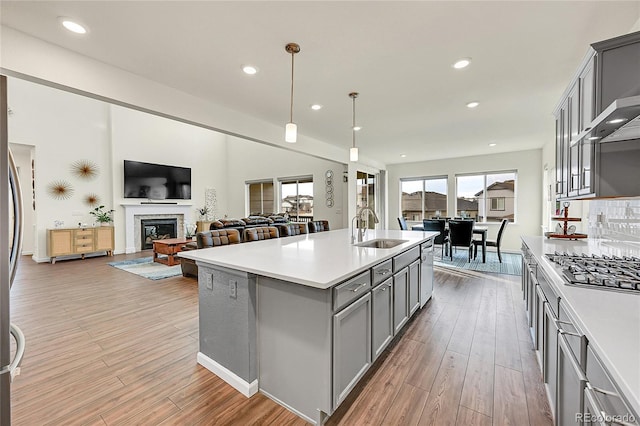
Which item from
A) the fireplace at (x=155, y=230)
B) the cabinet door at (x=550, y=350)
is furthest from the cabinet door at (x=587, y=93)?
the fireplace at (x=155, y=230)

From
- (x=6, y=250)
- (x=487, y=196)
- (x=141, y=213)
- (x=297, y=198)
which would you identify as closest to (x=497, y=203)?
(x=487, y=196)

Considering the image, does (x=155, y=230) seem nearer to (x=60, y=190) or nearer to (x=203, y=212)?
(x=203, y=212)

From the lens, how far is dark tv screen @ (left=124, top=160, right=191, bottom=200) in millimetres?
7480

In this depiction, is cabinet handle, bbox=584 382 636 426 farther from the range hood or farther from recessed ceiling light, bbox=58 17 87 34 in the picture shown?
recessed ceiling light, bbox=58 17 87 34

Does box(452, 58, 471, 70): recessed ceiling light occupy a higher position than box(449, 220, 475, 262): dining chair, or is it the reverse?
box(452, 58, 471, 70): recessed ceiling light

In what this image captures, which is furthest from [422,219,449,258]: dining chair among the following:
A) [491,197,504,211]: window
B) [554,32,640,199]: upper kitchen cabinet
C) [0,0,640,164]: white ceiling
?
[554,32,640,199]: upper kitchen cabinet

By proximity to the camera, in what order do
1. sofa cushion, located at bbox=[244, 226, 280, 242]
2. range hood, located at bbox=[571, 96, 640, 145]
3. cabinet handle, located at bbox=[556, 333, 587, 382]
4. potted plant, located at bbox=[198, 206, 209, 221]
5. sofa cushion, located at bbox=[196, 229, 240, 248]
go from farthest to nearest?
potted plant, located at bbox=[198, 206, 209, 221] < sofa cushion, located at bbox=[244, 226, 280, 242] < sofa cushion, located at bbox=[196, 229, 240, 248] < range hood, located at bbox=[571, 96, 640, 145] < cabinet handle, located at bbox=[556, 333, 587, 382]

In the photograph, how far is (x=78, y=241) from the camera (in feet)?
20.8

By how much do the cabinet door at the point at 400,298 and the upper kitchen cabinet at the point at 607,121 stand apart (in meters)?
1.40

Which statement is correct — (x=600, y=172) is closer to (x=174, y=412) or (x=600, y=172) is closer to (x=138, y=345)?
(x=174, y=412)

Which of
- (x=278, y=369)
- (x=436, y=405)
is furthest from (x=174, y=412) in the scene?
(x=436, y=405)

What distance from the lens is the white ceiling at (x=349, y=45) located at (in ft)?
6.39

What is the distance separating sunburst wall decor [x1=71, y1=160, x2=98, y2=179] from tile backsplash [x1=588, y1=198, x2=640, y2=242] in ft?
31.1

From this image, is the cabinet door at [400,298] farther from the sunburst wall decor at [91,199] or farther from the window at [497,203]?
the sunburst wall decor at [91,199]
